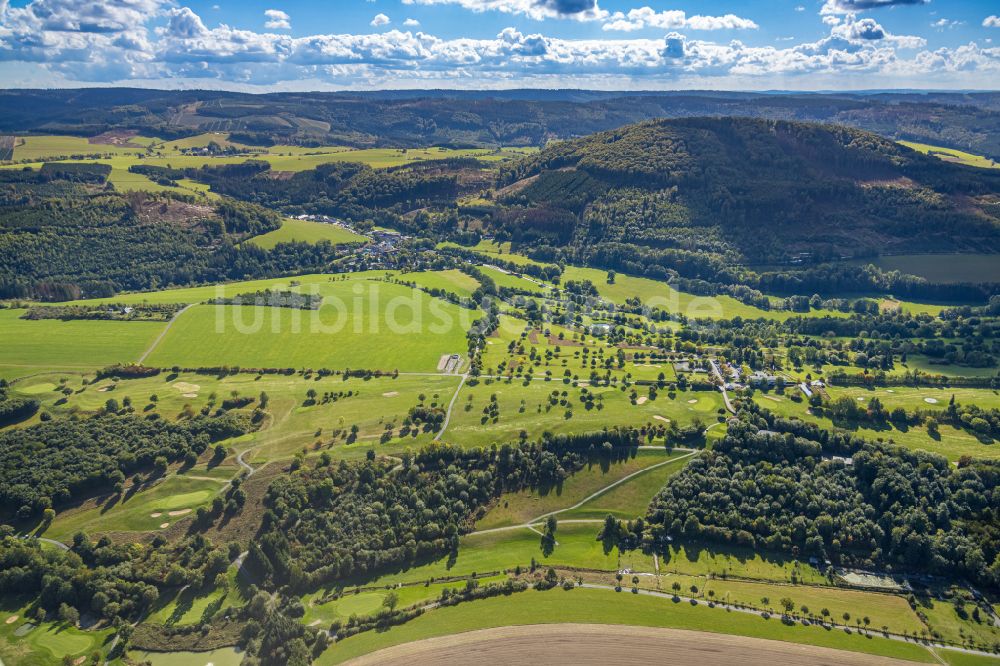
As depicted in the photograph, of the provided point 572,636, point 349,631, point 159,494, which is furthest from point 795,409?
point 159,494

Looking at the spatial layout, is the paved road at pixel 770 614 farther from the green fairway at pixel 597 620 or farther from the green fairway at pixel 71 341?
the green fairway at pixel 71 341

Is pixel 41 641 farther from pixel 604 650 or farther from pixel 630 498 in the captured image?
pixel 630 498

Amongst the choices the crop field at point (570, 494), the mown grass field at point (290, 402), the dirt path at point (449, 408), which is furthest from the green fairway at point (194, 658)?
the dirt path at point (449, 408)

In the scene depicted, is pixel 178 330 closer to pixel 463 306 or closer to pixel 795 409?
pixel 463 306

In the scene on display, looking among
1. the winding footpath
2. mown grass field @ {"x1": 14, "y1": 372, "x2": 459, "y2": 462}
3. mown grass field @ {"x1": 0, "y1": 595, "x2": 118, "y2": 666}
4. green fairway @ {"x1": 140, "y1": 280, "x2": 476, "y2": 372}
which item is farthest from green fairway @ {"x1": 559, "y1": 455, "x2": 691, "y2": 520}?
mown grass field @ {"x1": 0, "y1": 595, "x2": 118, "y2": 666}

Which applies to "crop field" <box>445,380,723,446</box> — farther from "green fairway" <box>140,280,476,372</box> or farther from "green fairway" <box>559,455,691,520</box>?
"green fairway" <box>140,280,476,372</box>

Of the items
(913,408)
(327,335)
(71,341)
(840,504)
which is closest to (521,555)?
(840,504)
